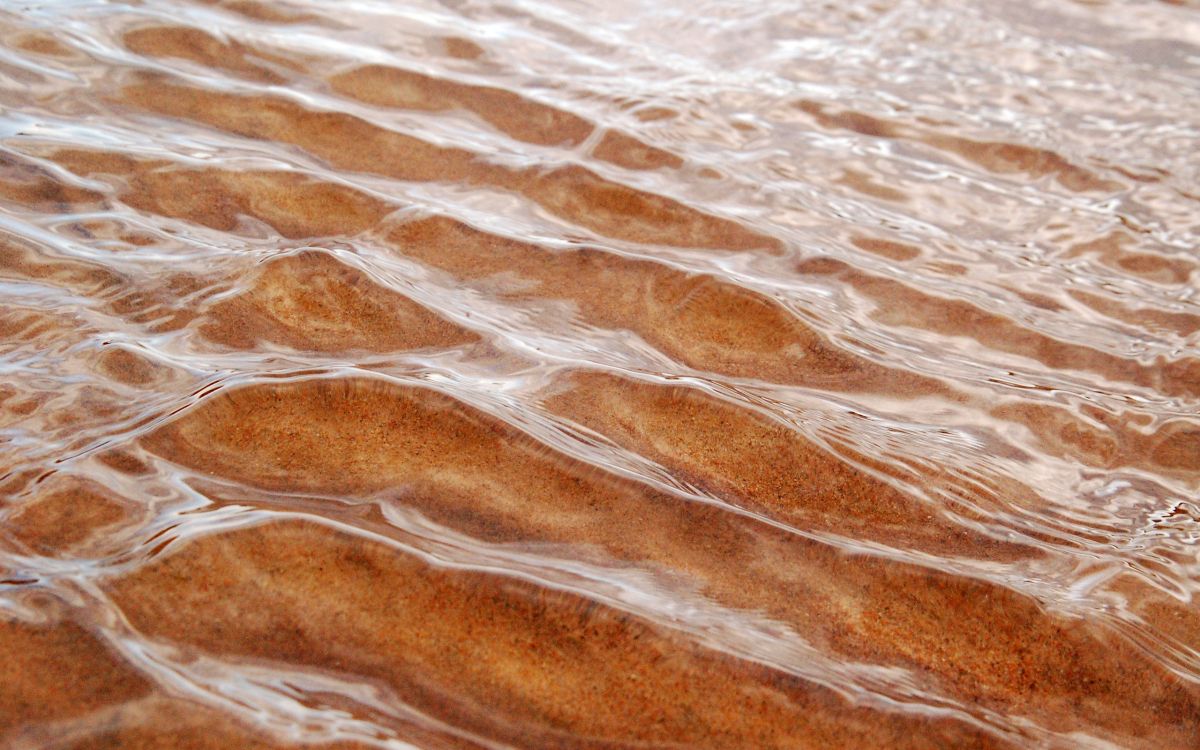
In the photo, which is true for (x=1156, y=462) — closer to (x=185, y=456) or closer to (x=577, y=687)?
(x=577, y=687)

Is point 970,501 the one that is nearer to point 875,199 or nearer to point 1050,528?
point 1050,528

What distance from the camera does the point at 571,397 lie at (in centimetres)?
184

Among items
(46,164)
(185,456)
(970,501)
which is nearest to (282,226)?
(46,164)

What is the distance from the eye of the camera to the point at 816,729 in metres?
1.31

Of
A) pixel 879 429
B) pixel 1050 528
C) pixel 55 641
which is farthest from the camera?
pixel 879 429

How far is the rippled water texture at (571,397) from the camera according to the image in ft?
4.36

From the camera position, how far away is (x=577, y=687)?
52.0 inches

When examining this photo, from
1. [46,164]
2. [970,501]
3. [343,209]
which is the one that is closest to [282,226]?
[343,209]

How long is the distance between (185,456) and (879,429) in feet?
3.98

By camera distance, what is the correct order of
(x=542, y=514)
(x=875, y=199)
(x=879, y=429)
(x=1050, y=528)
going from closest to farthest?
(x=542, y=514) → (x=1050, y=528) → (x=879, y=429) → (x=875, y=199)

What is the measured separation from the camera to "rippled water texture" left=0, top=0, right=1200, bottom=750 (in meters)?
1.33

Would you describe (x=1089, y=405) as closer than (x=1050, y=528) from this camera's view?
No

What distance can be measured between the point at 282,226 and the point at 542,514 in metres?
1.05

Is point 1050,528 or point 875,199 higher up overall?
point 875,199
